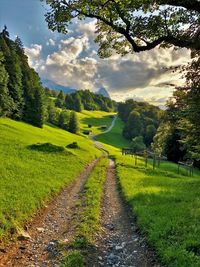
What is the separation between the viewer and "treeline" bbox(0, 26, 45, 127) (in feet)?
255

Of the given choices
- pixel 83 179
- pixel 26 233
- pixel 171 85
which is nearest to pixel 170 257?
pixel 26 233

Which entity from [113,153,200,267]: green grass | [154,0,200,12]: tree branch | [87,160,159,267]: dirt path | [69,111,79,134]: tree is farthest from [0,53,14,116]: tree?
[154,0,200,12]: tree branch

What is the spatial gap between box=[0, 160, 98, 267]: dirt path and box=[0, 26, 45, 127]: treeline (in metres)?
57.0

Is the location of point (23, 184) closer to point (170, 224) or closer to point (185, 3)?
point (170, 224)

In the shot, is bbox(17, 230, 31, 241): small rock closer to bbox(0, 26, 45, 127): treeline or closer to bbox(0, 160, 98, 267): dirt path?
bbox(0, 160, 98, 267): dirt path

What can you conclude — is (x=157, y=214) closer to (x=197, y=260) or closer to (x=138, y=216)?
(x=138, y=216)

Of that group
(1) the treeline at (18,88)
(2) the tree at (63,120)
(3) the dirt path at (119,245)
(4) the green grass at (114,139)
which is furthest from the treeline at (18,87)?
(3) the dirt path at (119,245)

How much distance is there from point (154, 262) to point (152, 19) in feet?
34.2

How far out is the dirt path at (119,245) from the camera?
40.3 feet

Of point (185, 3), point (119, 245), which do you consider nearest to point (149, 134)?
point (119, 245)

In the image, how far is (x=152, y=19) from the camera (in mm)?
15266

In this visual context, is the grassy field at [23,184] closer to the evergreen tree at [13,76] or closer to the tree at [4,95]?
the tree at [4,95]

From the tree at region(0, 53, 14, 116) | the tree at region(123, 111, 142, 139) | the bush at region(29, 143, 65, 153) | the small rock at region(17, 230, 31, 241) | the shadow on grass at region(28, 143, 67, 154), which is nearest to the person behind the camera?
the small rock at region(17, 230, 31, 241)

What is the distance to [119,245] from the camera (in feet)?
46.9
